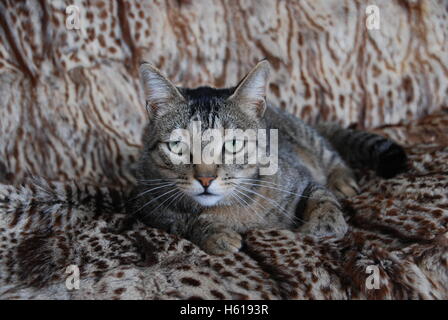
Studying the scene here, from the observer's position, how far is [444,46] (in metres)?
2.28

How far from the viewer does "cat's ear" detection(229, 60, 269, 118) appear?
162 centimetres

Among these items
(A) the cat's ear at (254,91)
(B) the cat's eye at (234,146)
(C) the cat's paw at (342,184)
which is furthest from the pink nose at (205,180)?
(C) the cat's paw at (342,184)

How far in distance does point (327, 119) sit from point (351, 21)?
16.9 inches

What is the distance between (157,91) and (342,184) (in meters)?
0.78

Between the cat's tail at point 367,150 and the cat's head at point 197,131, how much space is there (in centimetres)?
50

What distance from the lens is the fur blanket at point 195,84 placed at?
135 cm

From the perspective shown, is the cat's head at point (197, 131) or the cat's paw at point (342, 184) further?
the cat's paw at point (342, 184)

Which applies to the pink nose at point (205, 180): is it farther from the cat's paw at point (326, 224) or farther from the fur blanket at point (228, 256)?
the cat's paw at point (326, 224)

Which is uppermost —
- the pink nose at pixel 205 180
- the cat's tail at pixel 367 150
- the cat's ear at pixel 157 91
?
the cat's ear at pixel 157 91

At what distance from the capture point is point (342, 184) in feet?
6.40

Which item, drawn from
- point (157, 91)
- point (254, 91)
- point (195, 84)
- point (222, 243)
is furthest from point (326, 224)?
point (195, 84)
